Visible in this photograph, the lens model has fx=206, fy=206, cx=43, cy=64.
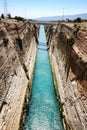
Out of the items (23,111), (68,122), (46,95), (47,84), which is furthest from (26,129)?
(47,84)

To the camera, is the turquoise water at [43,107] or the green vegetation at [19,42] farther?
the green vegetation at [19,42]

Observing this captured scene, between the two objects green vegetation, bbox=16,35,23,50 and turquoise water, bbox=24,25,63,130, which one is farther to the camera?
green vegetation, bbox=16,35,23,50

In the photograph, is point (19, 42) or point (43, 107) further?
point (19, 42)

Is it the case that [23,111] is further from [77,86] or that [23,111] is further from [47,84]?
[47,84]

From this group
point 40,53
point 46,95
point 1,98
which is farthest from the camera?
A: point 40,53

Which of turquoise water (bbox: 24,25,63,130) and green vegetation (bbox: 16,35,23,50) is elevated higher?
green vegetation (bbox: 16,35,23,50)

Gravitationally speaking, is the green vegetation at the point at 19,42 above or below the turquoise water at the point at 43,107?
above

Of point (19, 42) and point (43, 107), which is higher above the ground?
point (19, 42)

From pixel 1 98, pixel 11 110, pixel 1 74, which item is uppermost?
pixel 1 74
